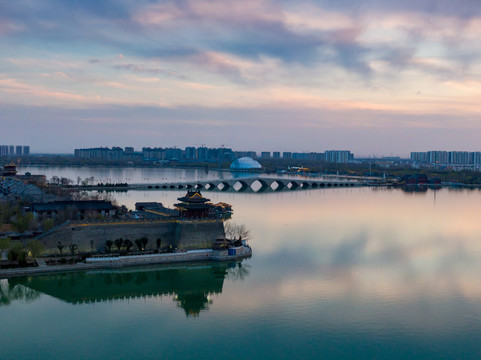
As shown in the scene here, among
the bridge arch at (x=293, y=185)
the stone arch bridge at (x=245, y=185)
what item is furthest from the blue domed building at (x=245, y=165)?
the bridge arch at (x=293, y=185)

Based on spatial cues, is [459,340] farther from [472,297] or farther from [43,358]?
[43,358]

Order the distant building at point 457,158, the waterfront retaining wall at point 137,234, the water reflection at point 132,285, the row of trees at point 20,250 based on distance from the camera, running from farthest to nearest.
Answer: the distant building at point 457,158
the waterfront retaining wall at point 137,234
the row of trees at point 20,250
the water reflection at point 132,285

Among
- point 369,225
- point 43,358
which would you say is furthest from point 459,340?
point 369,225

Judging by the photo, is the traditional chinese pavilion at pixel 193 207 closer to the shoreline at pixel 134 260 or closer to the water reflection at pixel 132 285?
the shoreline at pixel 134 260

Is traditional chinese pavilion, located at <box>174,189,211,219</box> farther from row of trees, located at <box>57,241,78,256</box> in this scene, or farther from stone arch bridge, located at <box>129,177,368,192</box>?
stone arch bridge, located at <box>129,177,368,192</box>

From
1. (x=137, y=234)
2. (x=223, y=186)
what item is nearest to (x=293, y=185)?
(x=223, y=186)

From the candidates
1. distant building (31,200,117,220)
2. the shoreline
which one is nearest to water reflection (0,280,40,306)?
the shoreline

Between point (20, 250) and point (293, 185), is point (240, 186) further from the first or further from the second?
point (20, 250)
